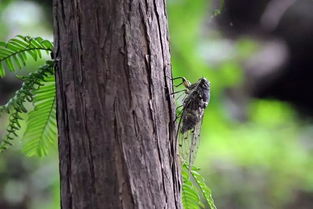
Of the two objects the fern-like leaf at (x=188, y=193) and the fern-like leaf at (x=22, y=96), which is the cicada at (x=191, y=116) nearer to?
the fern-like leaf at (x=188, y=193)

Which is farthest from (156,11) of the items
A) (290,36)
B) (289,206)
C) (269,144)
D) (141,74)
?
(290,36)

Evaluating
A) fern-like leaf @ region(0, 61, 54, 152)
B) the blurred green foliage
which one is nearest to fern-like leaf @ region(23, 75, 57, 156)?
fern-like leaf @ region(0, 61, 54, 152)

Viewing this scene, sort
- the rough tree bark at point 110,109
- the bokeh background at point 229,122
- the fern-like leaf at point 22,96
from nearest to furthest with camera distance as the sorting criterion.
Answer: the rough tree bark at point 110,109 < the fern-like leaf at point 22,96 < the bokeh background at point 229,122

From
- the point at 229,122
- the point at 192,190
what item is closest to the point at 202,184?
the point at 192,190

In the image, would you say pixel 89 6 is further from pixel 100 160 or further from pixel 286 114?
pixel 286 114

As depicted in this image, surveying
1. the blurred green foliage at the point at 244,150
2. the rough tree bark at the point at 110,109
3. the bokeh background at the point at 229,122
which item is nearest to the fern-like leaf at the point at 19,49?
the rough tree bark at the point at 110,109

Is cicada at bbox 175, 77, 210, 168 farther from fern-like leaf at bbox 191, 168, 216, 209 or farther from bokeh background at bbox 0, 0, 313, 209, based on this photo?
bokeh background at bbox 0, 0, 313, 209

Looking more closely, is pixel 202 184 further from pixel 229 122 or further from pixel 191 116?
pixel 229 122
